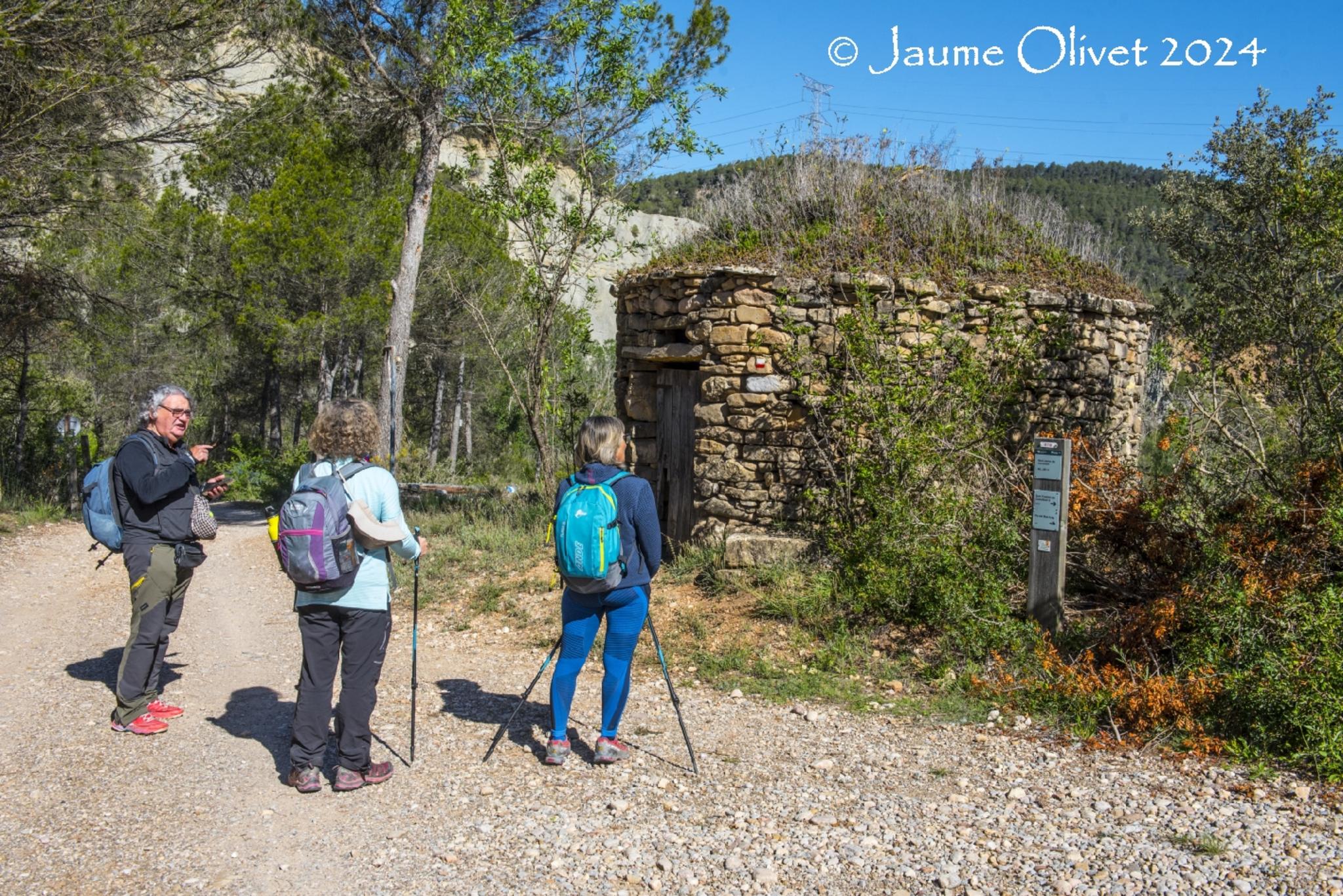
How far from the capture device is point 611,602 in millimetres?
4188

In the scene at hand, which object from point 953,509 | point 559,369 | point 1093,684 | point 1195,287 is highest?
point 1195,287

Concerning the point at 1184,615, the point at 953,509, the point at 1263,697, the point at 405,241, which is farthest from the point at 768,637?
the point at 405,241

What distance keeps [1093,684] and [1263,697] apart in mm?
764

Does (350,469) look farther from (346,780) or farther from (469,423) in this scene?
(469,423)

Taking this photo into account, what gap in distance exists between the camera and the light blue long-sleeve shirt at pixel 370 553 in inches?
153

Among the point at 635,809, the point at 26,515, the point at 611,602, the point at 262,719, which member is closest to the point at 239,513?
the point at 26,515

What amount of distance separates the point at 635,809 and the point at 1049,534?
297cm

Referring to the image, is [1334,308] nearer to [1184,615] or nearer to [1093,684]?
[1184,615]

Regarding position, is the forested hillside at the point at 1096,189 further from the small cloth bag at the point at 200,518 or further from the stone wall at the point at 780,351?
the small cloth bag at the point at 200,518

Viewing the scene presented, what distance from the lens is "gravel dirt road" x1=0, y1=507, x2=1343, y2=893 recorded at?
3275 millimetres

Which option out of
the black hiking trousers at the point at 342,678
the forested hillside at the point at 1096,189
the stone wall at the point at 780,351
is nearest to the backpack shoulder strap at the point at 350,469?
the black hiking trousers at the point at 342,678

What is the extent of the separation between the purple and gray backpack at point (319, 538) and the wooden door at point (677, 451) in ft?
13.8

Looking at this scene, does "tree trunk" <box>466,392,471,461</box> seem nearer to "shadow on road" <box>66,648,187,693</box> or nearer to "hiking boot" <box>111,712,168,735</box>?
"shadow on road" <box>66,648,187,693</box>

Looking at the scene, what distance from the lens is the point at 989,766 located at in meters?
4.28
